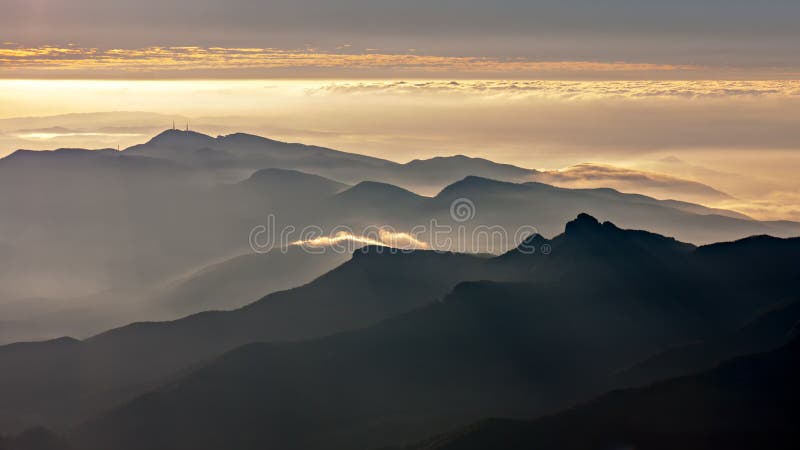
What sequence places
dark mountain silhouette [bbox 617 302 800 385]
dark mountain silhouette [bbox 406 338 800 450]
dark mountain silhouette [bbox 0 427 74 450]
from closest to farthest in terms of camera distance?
1. dark mountain silhouette [bbox 406 338 800 450]
2. dark mountain silhouette [bbox 0 427 74 450]
3. dark mountain silhouette [bbox 617 302 800 385]

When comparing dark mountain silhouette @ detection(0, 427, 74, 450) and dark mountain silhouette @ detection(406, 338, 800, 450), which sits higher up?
dark mountain silhouette @ detection(406, 338, 800, 450)

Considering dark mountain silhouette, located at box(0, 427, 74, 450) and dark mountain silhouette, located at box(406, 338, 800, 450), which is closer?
dark mountain silhouette, located at box(406, 338, 800, 450)

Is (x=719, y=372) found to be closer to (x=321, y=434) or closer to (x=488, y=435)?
(x=488, y=435)

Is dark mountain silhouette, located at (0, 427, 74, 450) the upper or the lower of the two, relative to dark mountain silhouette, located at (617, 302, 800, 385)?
lower

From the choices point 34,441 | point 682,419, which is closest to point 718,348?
point 682,419

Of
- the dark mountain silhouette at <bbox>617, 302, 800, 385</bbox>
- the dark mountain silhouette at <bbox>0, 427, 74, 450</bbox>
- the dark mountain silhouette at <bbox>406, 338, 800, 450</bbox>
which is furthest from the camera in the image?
the dark mountain silhouette at <bbox>617, 302, 800, 385</bbox>

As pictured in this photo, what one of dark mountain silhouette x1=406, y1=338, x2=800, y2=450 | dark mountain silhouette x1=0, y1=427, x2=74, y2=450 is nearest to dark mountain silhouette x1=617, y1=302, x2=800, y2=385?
dark mountain silhouette x1=406, y1=338, x2=800, y2=450

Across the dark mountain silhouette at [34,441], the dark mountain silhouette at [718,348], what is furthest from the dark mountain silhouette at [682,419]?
the dark mountain silhouette at [34,441]

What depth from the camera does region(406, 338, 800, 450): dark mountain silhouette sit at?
5413 inches

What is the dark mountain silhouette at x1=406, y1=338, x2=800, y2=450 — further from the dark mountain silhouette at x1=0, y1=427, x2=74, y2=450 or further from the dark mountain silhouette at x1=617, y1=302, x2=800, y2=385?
the dark mountain silhouette at x1=0, y1=427, x2=74, y2=450

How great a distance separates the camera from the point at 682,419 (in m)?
144

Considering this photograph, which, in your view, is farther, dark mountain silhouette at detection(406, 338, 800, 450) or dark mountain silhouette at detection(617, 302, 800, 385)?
dark mountain silhouette at detection(617, 302, 800, 385)

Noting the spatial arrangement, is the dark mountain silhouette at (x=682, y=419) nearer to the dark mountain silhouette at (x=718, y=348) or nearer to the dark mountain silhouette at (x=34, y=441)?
the dark mountain silhouette at (x=718, y=348)

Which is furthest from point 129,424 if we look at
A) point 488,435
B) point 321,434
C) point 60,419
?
point 488,435
